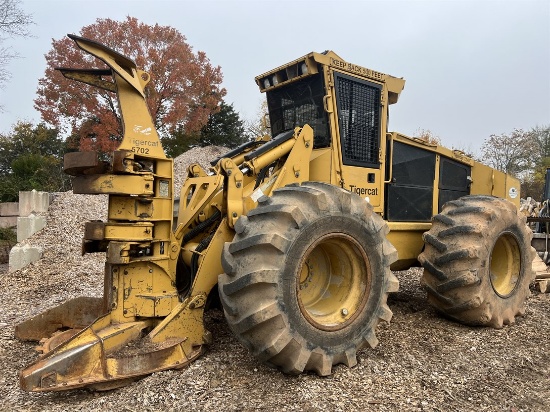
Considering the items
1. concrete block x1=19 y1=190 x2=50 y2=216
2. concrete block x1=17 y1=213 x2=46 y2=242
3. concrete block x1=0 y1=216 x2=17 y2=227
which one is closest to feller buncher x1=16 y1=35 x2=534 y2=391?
concrete block x1=17 y1=213 x2=46 y2=242

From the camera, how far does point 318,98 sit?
5.13 meters

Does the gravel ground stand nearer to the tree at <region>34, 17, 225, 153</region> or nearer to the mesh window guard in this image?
the mesh window guard

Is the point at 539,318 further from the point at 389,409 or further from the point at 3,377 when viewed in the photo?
the point at 3,377

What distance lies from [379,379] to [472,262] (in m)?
1.90

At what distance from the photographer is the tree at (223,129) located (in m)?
28.9

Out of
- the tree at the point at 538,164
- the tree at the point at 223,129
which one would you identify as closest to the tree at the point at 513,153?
the tree at the point at 538,164

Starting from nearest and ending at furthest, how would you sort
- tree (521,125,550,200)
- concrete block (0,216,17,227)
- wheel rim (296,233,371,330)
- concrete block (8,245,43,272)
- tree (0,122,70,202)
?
wheel rim (296,233,371,330), concrete block (8,245,43,272), concrete block (0,216,17,227), tree (0,122,70,202), tree (521,125,550,200)

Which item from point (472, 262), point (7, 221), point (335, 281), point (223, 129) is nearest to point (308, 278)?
point (335, 281)

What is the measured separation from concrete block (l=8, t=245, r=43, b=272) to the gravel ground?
12.0 feet

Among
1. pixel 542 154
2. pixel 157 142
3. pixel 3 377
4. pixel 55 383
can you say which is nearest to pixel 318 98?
pixel 157 142

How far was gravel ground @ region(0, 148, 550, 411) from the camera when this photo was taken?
3.32 metres

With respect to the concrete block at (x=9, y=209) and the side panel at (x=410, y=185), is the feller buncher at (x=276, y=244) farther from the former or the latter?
the concrete block at (x=9, y=209)

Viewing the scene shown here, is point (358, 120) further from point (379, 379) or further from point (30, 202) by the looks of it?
point (30, 202)

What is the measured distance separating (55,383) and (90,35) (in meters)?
21.1
